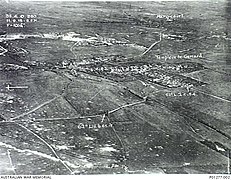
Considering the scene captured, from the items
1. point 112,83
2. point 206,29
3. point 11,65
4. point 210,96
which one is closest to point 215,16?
point 206,29

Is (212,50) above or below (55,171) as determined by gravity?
above

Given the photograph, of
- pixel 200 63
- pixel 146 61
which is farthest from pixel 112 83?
pixel 200 63

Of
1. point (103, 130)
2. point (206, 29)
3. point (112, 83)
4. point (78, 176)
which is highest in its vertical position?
point (206, 29)

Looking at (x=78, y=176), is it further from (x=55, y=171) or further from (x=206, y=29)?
(x=206, y=29)

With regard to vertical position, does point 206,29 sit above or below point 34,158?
above

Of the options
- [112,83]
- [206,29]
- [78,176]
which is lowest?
[78,176]

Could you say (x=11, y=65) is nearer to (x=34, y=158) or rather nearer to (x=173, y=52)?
(x=34, y=158)
